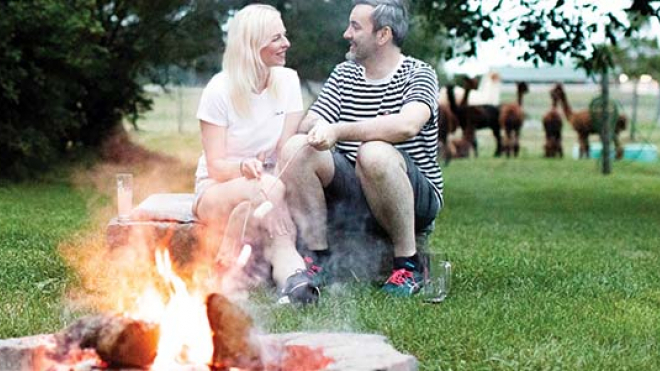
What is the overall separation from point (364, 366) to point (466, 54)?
7.56 metres

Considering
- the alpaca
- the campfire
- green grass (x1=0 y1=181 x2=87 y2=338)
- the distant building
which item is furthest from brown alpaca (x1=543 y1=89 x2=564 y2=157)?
the campfire

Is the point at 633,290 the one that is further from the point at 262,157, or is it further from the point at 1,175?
the point at 1,175

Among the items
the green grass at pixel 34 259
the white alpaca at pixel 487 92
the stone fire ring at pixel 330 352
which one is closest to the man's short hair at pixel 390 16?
the green grass at pixel 34 259

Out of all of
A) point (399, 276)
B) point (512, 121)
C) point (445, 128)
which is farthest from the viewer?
point (512, 121)

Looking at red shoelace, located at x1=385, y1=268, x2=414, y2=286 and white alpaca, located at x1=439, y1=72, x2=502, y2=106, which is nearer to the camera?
red shoelace, located at x1=385, y1=268, x2=414, y2=286

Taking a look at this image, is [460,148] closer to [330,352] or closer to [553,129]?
[553,129]

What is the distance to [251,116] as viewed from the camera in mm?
4746

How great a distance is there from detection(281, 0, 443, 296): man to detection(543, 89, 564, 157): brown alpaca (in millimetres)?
16084

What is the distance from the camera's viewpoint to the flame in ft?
9.87

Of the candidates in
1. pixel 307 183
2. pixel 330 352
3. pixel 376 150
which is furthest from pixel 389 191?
pixel 330 352

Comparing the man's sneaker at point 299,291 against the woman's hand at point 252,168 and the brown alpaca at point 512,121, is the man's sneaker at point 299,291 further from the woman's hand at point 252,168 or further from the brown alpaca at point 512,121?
the brown alpaca at point 512,121

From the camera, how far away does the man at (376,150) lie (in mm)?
4582

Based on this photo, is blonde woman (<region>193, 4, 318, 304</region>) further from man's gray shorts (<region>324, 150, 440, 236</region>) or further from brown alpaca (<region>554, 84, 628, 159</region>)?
brown alpaca (<region>554, 84, 628, 159</region>)

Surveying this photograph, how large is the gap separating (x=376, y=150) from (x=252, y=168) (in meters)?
0.48
